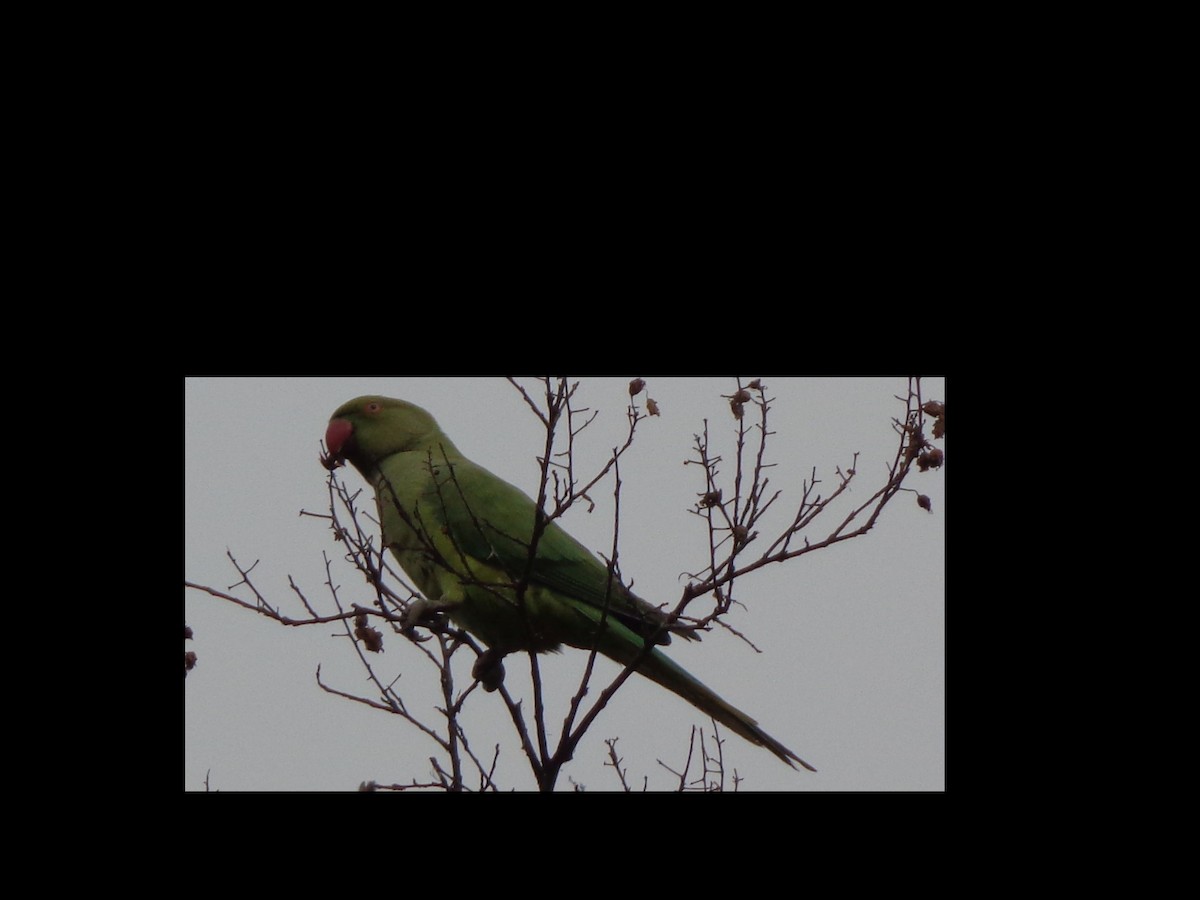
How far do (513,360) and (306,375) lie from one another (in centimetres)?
80

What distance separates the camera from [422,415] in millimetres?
6215

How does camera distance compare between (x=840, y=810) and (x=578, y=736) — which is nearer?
(x=840, y=810)

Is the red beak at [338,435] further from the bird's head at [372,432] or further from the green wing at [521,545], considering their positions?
the green wing at [521,545]

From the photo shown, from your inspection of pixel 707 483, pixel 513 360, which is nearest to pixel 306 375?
pixel 513 360

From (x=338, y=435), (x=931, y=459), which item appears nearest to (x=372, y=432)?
(x=338, y=435)

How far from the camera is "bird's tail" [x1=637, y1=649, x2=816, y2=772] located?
465 cm

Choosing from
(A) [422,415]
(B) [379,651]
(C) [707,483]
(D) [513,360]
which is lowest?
(B) [379,651]

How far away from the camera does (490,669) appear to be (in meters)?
5.06

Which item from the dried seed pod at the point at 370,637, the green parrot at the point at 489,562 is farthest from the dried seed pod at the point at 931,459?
the dried seed pod at the point at 370,637

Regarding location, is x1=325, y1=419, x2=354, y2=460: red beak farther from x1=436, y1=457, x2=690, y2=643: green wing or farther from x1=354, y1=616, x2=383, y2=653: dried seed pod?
x1=354, y1=616, x2=383, y2=653: dried seed pod

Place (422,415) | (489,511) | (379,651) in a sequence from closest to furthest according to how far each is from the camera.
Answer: (379,651) → (489,511) → (422,415)

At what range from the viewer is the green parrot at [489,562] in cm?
473

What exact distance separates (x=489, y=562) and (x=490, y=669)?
0.50 meters

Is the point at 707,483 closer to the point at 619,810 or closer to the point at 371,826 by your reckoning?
the point at 619,810
